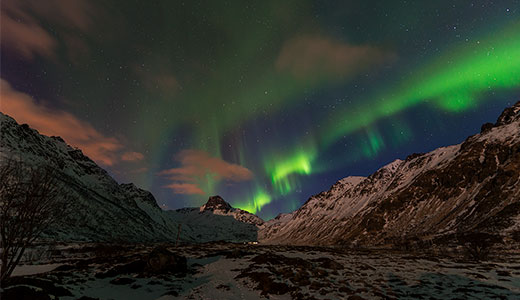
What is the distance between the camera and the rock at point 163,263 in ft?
102

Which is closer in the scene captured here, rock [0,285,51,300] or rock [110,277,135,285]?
rock [0,285,51,300]

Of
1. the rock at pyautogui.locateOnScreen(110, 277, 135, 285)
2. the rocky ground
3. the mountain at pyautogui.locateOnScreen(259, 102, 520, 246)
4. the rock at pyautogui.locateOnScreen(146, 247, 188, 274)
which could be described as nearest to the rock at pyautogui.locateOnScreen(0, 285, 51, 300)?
the rocky ground

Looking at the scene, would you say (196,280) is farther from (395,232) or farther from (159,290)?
(395,232)

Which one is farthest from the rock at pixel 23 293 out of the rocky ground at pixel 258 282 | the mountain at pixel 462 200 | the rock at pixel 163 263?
the mountain at pixel 462 200

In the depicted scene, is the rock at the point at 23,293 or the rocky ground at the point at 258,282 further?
the rocky ground at the point at 258,282

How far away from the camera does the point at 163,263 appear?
103 ft

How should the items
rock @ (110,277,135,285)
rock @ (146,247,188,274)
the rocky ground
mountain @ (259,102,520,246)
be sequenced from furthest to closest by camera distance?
mountain @ (259,102,520,246) → rock @ (146,247,188,274) → rock @ (110,277,135,285) → the rocky ground

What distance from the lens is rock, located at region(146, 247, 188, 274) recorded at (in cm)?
3097

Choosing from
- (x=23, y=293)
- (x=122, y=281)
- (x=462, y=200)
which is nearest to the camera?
(x=23, y=293)

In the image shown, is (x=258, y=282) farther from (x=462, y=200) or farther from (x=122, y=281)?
(x=462, y=200)

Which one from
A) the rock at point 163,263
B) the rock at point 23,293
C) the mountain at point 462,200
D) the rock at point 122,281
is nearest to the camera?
the rock at point 23,293

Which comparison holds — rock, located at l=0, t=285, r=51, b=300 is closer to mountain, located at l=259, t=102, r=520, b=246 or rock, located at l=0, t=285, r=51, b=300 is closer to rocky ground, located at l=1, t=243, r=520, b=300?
rocky ground, located at l=1, t=243, r=520, b=300

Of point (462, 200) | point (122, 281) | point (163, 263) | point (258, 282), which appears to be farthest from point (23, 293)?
point (462, 200)

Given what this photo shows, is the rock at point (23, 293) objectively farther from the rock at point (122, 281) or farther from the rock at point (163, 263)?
the rock at point (163, 263)
